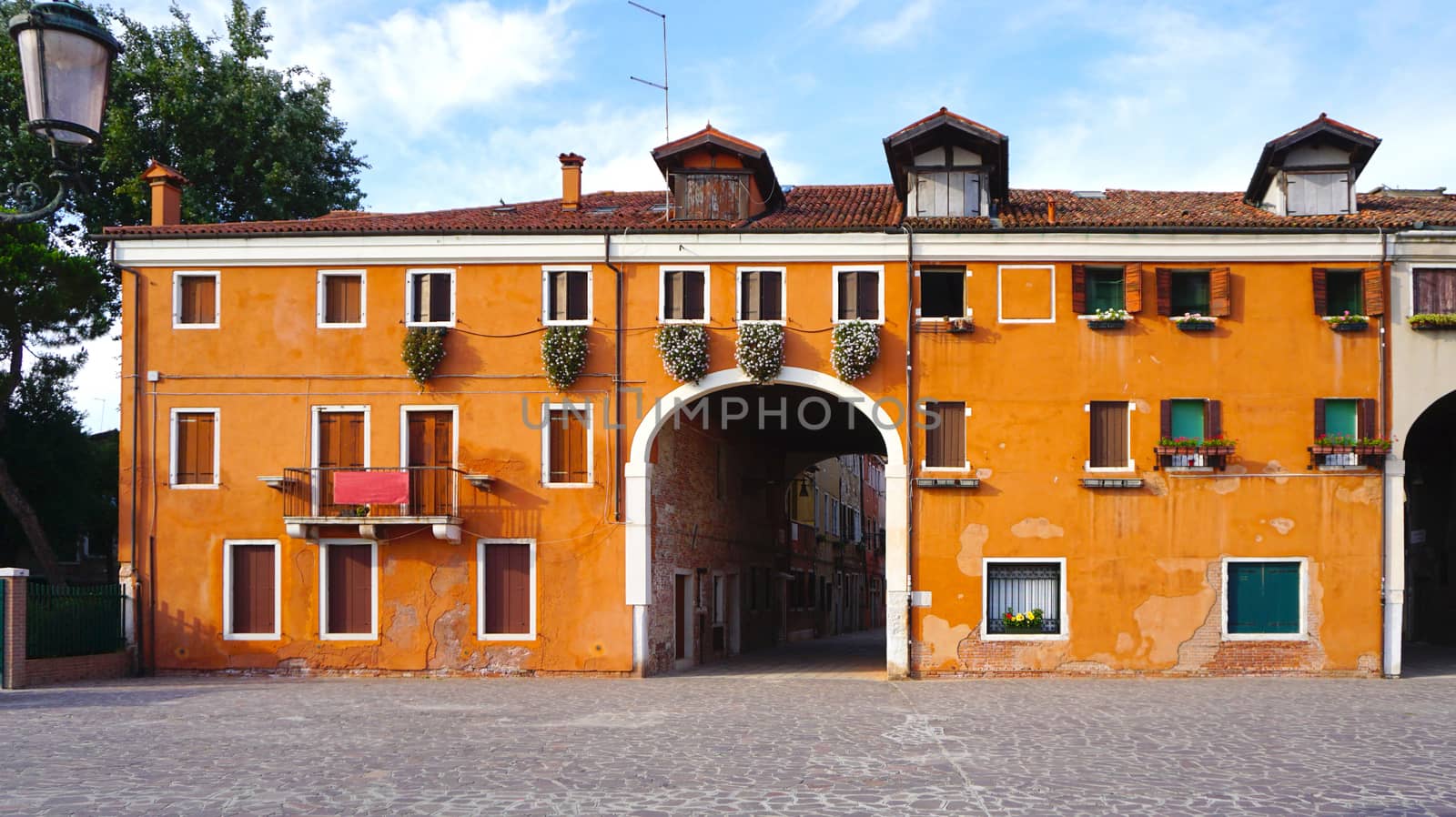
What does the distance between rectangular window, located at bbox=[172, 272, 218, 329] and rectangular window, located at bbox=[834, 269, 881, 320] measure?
11699mm

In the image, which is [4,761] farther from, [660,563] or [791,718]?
[660,563]

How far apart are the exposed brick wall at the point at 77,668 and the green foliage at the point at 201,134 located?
16490mm

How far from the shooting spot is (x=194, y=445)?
26.3 metres

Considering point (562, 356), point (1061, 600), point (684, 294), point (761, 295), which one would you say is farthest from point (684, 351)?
point (1061, 600)

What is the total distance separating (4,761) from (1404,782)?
13.5m

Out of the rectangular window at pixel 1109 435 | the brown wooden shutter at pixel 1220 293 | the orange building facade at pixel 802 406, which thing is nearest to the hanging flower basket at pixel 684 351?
the orange building facade at pixel 802 406

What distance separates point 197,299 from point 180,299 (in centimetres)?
29

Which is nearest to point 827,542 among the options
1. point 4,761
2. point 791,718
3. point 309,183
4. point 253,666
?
point 309,183

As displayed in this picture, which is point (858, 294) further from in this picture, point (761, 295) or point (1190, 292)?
point (1190, 292)

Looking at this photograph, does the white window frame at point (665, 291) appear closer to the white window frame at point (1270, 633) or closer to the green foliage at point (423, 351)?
the green foliage at point (423, 351)

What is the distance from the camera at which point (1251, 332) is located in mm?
25516

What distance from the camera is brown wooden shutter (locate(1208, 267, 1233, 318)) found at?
2545 cm

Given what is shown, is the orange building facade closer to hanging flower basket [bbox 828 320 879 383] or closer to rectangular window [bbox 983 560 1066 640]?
rectangular window [bbox 983 560 1066 640]

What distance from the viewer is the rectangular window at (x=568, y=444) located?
84.8 ft
